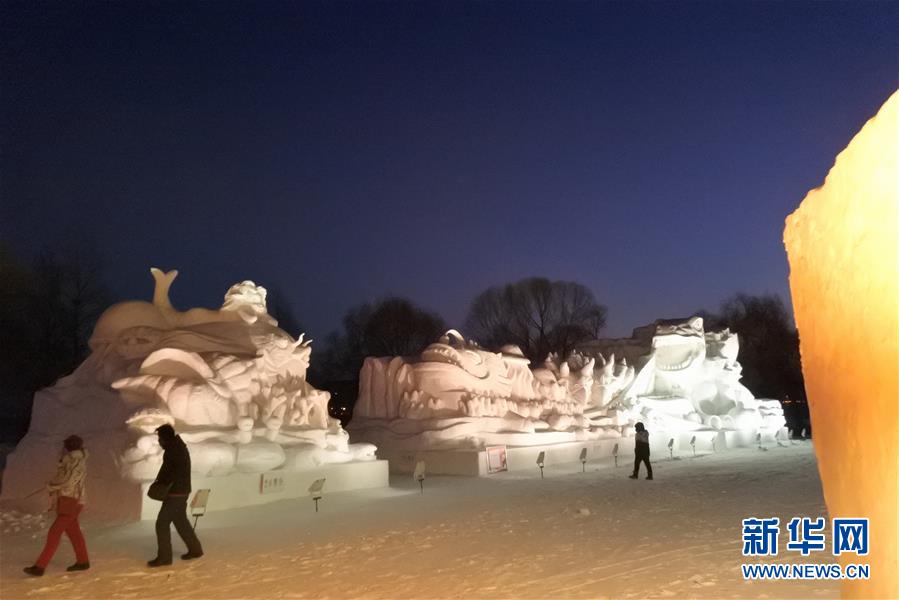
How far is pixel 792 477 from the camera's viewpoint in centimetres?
1258

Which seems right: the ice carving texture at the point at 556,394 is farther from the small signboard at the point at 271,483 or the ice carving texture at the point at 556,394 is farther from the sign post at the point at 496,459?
the small signboard at the point at 271,483

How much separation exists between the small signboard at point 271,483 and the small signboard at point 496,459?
500 centimetres

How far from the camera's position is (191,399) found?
31.0 ft

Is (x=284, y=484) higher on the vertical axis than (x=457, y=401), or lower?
lower

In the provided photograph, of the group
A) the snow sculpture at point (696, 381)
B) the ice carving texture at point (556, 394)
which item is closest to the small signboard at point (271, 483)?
the ice carving texture at point (556, 394)

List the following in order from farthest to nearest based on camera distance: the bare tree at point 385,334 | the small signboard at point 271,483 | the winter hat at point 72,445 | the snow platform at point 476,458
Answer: the bare tree at point 385,334
the snow platform at point 476,458
the small signboard at point 271,483
the winter hat at point 72,445

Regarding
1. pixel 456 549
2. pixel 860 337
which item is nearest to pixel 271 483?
pixel 456 549

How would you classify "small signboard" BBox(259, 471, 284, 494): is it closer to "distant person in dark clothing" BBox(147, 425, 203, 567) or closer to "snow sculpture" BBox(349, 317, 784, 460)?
"distant person in dark clothing" BBox(147, 425, 203, 567)

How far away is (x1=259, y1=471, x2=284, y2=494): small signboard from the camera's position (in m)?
9.58

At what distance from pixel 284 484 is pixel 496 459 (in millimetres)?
5234

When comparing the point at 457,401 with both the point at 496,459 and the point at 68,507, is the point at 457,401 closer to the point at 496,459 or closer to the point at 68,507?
the point at 496,459

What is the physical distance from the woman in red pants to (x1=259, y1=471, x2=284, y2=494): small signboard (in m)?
3.68

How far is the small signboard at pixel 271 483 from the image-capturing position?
31.4 feet

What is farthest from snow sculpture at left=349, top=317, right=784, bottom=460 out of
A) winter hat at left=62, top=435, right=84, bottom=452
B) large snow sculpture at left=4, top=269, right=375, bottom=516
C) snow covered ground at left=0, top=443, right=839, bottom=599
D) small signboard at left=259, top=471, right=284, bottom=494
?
winter hat at left=62, top=435, right=84, bottom=452
